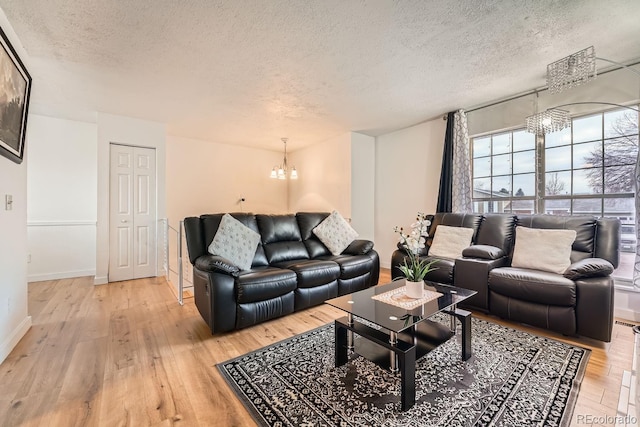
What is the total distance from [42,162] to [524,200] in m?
6.76

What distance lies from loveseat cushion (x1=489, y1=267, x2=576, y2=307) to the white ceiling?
1965 mm

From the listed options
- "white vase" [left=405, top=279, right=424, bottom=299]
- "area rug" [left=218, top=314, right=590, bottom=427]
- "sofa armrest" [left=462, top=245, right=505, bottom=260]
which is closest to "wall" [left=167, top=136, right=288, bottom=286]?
"area rug" [left=218, top=314, right=590, bottom=427]

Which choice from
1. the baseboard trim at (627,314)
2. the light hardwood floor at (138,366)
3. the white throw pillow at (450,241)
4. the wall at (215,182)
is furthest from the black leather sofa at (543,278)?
the wall at (215,182)

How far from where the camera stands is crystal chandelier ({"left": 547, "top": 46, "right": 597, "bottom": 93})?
83.1 inches

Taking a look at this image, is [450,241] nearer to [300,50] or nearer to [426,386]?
[426,386]

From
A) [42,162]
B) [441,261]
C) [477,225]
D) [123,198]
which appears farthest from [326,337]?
[42,162]

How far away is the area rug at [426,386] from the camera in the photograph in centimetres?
141

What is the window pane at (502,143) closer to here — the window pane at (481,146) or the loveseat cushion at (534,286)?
the window pane at (481,146)

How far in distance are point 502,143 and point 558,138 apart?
0.59m

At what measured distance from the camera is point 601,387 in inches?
64.4

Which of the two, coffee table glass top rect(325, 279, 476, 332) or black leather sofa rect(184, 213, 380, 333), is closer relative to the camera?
coffee table glass top rect(325, 279, 476, 332)

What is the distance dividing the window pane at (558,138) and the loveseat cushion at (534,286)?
162 centimetres

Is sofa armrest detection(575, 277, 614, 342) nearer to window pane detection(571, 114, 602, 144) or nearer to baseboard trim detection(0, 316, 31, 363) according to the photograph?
window pane detection(571, 114, 602, 144)

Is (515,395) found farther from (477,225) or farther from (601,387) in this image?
(477,225)
